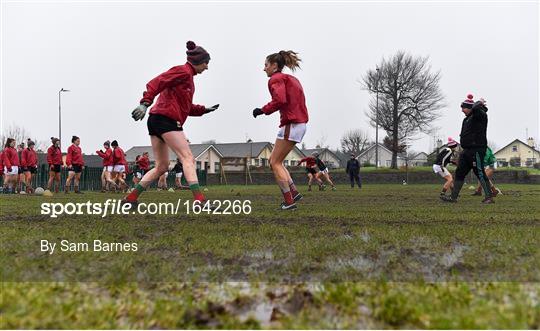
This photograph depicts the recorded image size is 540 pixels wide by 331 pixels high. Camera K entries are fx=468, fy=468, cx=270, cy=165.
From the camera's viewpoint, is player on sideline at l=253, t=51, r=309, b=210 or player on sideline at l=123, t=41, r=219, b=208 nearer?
player on sideline at l=123, t=41, r=219, b=208

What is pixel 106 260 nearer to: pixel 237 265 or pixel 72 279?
pixel 72 279

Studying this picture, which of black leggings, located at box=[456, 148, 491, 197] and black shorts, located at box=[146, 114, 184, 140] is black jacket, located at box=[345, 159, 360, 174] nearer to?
black leggings, located at box=[456, 148, 491, 197]

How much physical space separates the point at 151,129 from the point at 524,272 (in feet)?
15.8

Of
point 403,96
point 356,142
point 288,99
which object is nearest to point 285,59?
point 288,99

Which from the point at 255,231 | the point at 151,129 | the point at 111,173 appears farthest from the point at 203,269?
the point at 111,173

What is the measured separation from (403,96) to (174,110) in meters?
46.2

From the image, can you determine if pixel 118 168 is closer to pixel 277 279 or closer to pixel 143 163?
pixel 143 163

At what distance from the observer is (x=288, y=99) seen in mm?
6988

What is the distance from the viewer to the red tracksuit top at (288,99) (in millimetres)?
6793

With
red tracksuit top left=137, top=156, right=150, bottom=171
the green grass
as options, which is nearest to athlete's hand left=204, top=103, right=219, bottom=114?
the green grass

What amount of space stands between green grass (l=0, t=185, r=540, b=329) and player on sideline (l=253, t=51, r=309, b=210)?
8.56ft

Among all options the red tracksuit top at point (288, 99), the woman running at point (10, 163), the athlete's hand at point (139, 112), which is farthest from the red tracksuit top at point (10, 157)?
the red tracksuit top at point (288, 99)

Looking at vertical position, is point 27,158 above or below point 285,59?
below

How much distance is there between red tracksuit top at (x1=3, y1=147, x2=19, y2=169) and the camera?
54.7ft
